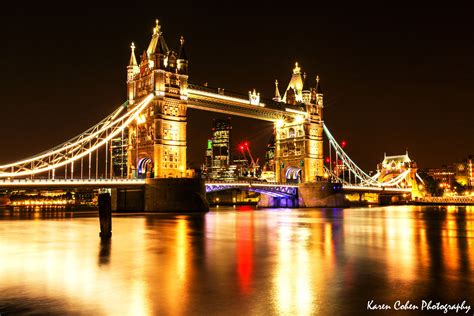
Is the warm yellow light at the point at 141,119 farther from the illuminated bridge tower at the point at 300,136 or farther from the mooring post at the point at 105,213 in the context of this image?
the mooring post at the point at 105,213

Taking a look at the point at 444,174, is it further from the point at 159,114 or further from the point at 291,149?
the point at 159,114

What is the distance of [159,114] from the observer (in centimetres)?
4753

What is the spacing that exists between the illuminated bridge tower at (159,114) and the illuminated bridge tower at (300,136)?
74.0 ft

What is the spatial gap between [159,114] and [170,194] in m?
8.79

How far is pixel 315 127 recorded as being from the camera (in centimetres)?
7062

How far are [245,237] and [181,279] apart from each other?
10592 millimetres

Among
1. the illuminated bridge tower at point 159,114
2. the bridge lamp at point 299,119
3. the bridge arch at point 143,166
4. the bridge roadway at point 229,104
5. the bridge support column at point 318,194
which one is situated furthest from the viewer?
the bridge lamp at point 299,119

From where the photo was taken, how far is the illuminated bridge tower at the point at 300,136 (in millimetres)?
68875

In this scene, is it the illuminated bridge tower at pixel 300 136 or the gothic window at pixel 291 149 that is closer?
the illuminated bridge tower at pixel 300 136

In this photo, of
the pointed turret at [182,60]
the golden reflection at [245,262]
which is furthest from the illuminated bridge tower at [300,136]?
the golden reflection at [245,262]

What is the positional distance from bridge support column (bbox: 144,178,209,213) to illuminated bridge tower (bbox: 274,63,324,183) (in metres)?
27.5

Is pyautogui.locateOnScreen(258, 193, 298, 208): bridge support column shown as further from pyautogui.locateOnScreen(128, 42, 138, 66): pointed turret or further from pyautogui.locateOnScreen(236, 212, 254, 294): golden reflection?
pyautogui.locateOnScreen(236, 212, 254, 294): golden reflection

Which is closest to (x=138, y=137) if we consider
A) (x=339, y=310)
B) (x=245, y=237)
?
(x=245, y=237)

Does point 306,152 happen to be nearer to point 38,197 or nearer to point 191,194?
point 191,194
